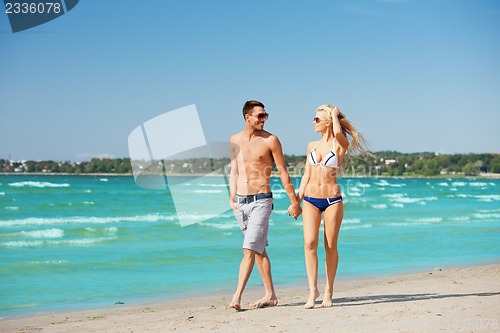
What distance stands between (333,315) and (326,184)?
1287mm

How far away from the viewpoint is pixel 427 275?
1141cm

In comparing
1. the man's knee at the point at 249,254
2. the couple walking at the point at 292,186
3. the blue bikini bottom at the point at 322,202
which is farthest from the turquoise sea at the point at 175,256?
the blue bikini bottom at the point at 322,202

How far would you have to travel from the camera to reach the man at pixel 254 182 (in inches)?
280

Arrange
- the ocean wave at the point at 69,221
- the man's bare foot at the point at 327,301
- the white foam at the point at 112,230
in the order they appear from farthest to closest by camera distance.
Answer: the ocean wave at the point at 69,221 < the white foam at the point at 112,230 < the man's bare foot at the point at 327,301

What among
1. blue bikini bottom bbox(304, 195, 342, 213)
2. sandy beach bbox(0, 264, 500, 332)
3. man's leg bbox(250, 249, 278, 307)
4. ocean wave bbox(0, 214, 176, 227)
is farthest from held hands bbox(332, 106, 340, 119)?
ocean wave bbox(0, 214, 176, 227)

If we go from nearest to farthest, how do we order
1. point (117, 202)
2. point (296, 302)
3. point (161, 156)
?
point (296, 302) < point (161, 156) < point (117, 202)

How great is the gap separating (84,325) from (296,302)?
2.37 meters

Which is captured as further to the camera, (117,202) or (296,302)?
(117,202)

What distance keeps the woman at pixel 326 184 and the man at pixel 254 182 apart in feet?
0.59

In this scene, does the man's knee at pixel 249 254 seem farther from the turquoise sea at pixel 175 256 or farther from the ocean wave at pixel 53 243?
the ocean wave at pixel 53 243

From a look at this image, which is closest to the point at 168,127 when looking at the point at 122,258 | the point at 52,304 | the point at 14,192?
the point at 52,304

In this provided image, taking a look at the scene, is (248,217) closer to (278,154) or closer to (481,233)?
(278,154)

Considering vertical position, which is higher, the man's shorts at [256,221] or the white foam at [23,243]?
the man's shorts at [256,221]

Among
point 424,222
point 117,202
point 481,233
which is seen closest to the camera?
point 481,233
